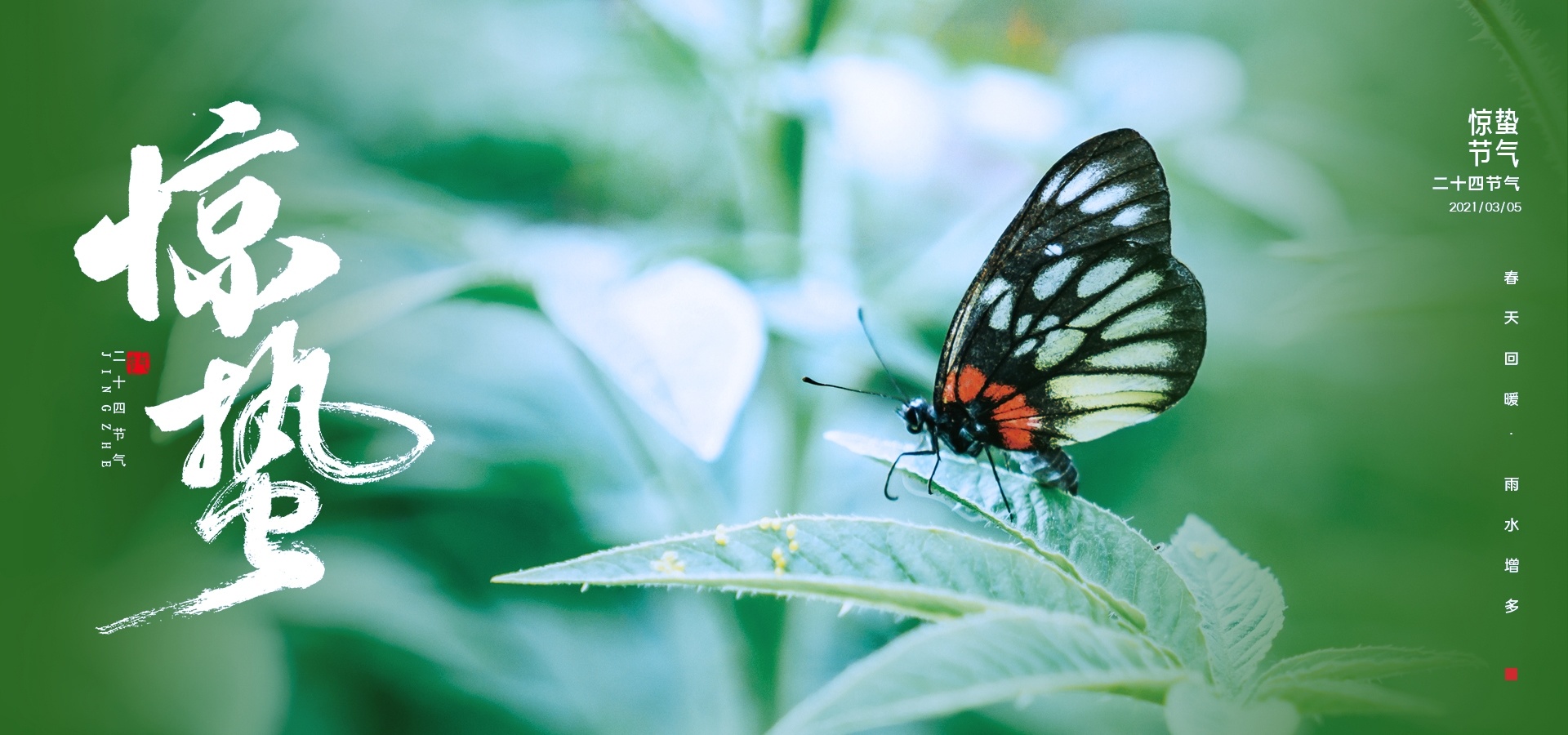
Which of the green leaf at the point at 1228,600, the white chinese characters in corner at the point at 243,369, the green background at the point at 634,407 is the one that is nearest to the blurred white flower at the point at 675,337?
the green background at the point at 634,407

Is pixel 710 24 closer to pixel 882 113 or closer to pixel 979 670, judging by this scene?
pixel 882 113

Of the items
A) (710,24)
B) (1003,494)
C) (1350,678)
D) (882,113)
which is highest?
(710,24)

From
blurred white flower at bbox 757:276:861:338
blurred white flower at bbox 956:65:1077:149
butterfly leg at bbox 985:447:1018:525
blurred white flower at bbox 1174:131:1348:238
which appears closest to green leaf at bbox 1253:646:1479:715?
butterfly leg at bbox 985:447:1018:525

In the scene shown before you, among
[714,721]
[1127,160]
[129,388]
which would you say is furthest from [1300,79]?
[129,388]

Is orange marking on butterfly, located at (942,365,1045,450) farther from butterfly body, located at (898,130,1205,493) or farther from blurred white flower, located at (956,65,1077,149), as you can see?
blurred white flower, located at (956,65,1077,149)

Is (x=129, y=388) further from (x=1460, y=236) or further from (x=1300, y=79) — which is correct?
(x=1300, y=79)

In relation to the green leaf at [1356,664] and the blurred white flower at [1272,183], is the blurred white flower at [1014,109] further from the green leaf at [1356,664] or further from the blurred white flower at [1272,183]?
the green leaf at [1356,664]

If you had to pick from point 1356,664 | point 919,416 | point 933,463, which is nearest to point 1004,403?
point 919,416
